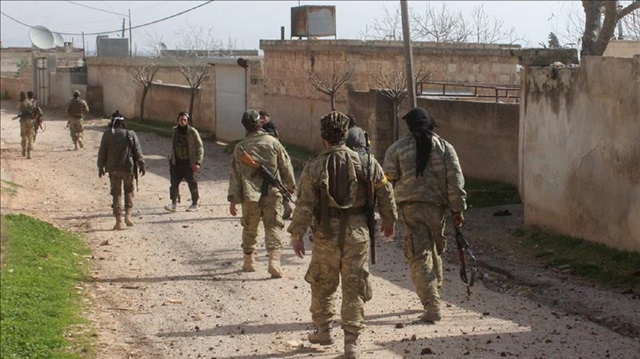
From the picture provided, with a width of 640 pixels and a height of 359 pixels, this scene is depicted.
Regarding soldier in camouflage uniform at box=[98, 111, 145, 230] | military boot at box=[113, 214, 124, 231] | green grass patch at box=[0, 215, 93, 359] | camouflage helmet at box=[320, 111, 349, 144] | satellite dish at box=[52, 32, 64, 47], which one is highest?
satellite dish at box=[52, 32, 64, 47]

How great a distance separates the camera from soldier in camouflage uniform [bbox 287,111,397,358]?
817 cm

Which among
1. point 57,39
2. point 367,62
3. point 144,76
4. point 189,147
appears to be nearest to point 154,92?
point 144,76

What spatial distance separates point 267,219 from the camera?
11859mm

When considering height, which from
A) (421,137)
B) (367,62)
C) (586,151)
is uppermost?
(367,62)

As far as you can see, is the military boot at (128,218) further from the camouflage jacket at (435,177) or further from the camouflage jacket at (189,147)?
the camouflage jacket at (435,177)

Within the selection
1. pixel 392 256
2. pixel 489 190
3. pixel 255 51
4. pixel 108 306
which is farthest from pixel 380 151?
pixel 255 51

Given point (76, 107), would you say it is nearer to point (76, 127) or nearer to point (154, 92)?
point (76, 127)

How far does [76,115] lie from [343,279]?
21.3m

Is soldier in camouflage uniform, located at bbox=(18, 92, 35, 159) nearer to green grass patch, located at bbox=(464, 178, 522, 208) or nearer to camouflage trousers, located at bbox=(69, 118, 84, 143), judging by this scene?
camouflage trousers, located at bbox=(69, 118, 84, 143)

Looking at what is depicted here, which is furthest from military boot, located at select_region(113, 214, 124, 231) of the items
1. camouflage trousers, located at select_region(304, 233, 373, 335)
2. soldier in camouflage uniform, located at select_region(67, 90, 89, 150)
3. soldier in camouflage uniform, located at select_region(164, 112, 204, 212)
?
soldier in camouflage uniform, located at select_region(67, 90, 89, 150)

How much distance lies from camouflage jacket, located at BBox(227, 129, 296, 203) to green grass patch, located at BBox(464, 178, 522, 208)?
19.3ft

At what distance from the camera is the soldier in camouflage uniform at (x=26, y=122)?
87.7ft

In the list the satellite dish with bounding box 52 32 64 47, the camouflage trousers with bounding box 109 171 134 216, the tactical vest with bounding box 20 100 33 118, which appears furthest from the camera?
the satellite dish with bounding box 52 32 64 47

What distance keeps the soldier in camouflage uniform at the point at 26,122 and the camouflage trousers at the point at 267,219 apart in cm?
1620
